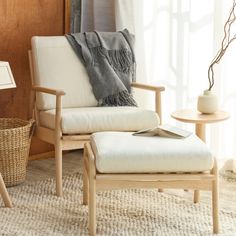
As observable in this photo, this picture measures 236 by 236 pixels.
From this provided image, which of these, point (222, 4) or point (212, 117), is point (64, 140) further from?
point (222, 4)

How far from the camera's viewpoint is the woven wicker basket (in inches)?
122

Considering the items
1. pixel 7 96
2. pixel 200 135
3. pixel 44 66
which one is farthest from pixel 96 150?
pixel 7 96

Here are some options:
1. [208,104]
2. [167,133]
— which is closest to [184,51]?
[208,104]

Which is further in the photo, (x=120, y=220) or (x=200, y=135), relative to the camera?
(x=200, y=135)

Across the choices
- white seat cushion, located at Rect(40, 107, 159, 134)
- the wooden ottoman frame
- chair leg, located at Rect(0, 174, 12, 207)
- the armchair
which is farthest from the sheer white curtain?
chair leg, located at Rect(0, 174, 12, 207)

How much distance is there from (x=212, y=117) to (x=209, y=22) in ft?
2.53

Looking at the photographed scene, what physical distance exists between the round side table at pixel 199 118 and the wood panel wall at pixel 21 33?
38.4 inches

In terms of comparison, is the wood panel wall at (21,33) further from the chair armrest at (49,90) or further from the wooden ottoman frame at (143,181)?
the wooden ottoman frame at (143,181)

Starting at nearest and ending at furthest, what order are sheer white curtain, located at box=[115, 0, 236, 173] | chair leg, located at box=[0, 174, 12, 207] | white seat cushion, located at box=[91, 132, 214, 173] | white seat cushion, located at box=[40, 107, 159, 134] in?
white seat cushion, located at box=[91, 132, 214, 173] < chair leg, located at box=[0, 174, 12, 207] < white seat cushion, located at box=[40, 107, 159, 134] < sheer white curtain, located at box=[115, 0, 236, 173]

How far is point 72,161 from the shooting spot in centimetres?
373

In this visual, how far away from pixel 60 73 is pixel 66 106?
0.67ft

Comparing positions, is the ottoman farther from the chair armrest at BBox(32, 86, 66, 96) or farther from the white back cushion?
the white back cushion

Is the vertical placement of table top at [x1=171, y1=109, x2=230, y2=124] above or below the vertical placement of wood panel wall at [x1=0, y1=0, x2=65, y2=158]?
below

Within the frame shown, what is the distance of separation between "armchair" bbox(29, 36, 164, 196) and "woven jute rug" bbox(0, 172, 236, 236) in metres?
0.17
